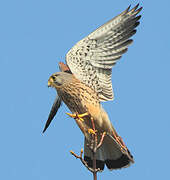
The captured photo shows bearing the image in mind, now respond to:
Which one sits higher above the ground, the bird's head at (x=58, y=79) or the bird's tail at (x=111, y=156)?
the bird's head at (x=58, y=79)

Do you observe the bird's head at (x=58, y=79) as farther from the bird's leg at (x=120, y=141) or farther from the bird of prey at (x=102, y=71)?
the bird's leg at (x=120, y=141)

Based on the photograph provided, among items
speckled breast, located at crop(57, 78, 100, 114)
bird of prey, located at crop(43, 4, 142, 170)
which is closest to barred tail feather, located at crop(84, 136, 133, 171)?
bird of prey, located at crop(43, 4, 142, 170)

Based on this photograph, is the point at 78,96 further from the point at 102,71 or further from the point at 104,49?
the point at 104,49

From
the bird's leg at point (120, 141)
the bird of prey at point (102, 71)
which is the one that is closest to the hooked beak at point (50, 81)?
the bird of prey at point (102, 71)

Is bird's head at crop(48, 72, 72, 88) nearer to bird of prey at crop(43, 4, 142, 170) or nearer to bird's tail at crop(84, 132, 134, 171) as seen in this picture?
bird of prey at crop(43, 4, 142, 170)

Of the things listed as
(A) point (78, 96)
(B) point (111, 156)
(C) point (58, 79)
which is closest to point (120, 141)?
(B) point (111, 156)

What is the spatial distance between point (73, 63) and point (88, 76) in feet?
0.71

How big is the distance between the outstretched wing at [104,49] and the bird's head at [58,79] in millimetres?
129

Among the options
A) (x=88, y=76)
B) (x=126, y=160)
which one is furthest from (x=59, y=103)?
(x=126, y=160)

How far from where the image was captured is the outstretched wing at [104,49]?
4699 millimetres

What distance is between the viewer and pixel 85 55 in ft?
15.5

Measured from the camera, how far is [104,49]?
187 inches

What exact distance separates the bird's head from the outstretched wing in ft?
0.42

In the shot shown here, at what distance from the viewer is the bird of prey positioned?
4602mm
